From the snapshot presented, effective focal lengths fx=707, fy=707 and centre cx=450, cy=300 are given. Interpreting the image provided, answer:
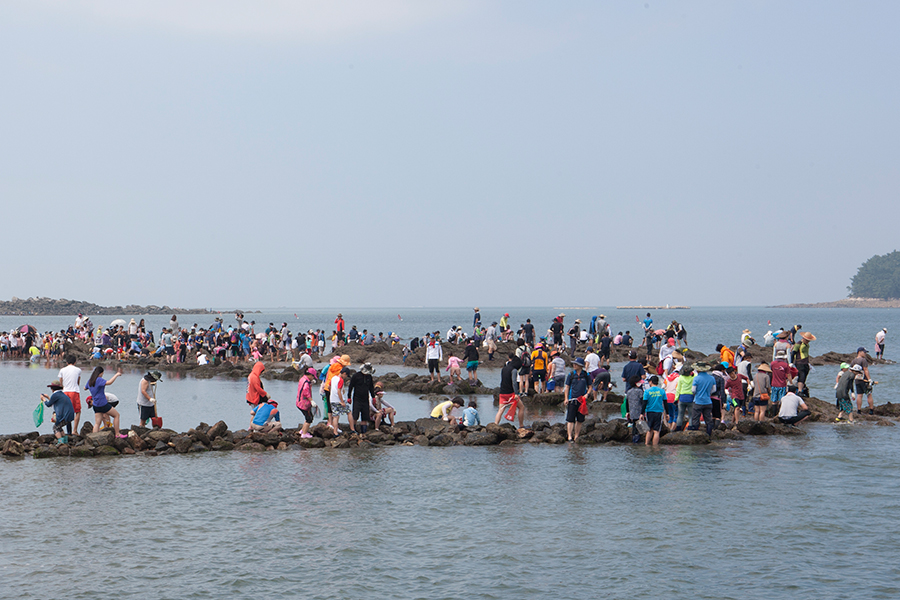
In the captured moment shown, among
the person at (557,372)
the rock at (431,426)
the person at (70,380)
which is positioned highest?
the person at (70,380)

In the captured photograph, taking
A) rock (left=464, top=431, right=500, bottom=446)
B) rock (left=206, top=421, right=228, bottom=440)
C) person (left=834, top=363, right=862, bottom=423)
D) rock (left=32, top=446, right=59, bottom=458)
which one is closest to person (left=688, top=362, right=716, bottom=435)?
rock (left=464, top=431, right=500, bottom=446)

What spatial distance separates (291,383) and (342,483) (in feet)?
59.9

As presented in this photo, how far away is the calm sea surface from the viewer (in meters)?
8.73

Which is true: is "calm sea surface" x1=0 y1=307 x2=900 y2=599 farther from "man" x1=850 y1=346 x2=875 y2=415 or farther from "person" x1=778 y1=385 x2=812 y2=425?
"man" x1=850 y1=346 x2=875 y2=415

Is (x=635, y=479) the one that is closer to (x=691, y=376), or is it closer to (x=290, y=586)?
(x=691, y=376)

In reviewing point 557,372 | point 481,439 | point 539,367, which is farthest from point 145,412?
point 557,372

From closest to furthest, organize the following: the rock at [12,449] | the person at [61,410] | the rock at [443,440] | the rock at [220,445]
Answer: the rock at [12,449]
the person at [61,410]
the rock at [220,445]
the rock at [443,440]

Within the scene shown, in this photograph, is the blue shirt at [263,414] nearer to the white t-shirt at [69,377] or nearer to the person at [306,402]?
the person at [306,402]

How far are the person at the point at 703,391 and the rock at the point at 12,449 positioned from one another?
15326mm

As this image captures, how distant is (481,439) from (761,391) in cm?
815

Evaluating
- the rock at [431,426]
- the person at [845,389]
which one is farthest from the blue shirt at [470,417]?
the person at [845,389]

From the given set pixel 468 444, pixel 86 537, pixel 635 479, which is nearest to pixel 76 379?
pixel 86 537

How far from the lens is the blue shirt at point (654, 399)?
654 inches

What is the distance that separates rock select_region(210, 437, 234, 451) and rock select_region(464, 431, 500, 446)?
561 cm
